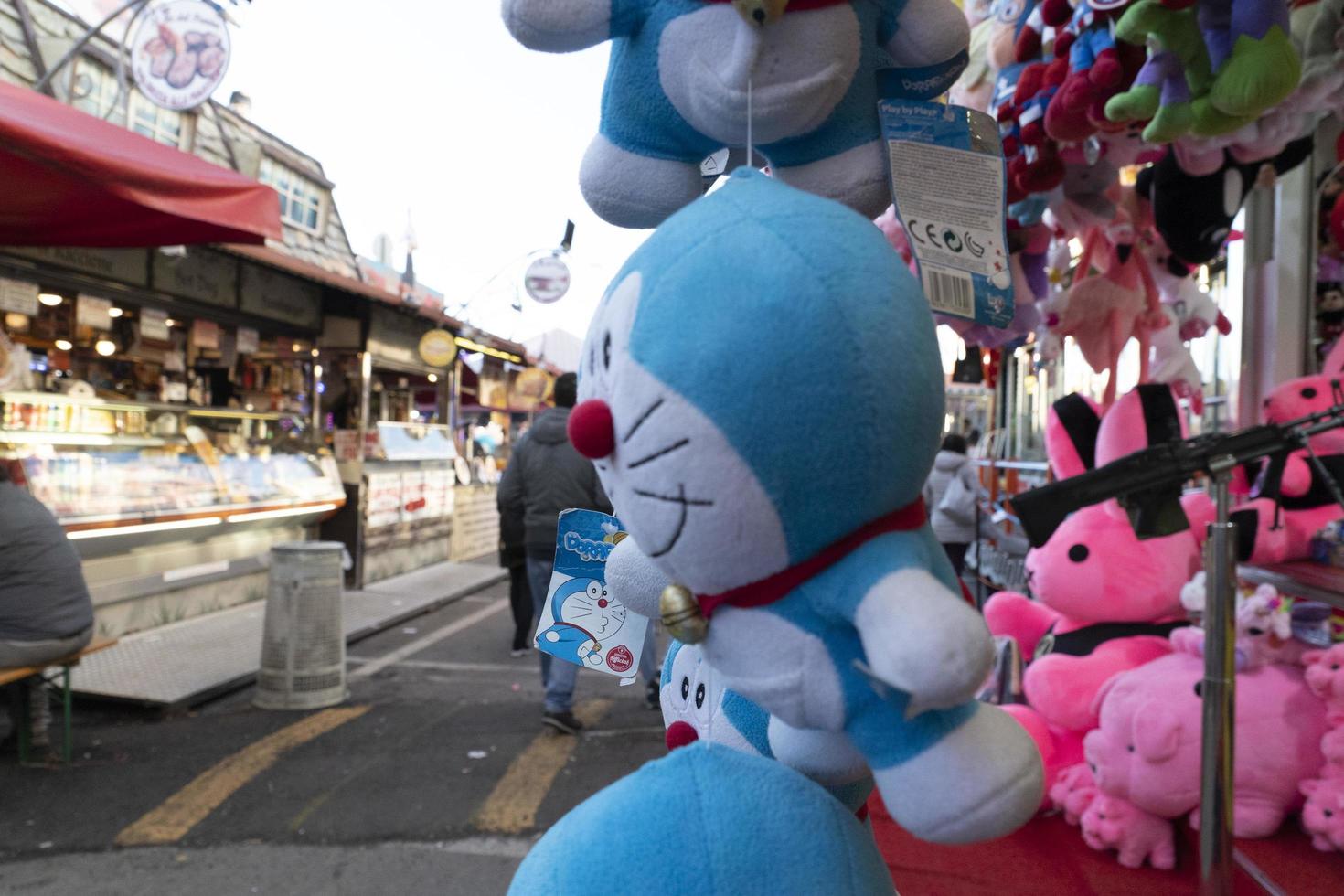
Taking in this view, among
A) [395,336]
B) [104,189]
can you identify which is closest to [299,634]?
[104,189]

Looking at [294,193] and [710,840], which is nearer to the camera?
[710,840]

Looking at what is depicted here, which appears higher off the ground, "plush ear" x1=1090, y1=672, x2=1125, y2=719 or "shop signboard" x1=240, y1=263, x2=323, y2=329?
"shop signboard" x1=240, y1=263, x2=323, y2=329

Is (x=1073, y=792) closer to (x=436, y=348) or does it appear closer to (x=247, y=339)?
(x=247, y=339)

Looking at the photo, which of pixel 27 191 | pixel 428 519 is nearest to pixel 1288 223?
pixel 27 191

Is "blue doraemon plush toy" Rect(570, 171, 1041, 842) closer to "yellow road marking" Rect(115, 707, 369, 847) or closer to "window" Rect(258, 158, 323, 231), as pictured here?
"yellow road marking" Rect(115, 707, 369, 847)

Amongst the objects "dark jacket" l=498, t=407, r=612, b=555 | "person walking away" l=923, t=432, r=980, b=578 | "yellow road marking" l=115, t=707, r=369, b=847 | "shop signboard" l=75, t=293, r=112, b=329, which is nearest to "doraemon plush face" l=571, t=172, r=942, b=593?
"yellow road marking" l=115, t=707, r=369, b=847

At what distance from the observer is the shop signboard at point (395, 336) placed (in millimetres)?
9453

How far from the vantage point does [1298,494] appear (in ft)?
8.89

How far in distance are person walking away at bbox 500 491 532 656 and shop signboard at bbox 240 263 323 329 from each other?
394cm

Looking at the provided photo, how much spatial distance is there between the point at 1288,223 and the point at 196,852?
17.1 feet

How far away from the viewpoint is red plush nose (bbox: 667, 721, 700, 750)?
3.64 ft

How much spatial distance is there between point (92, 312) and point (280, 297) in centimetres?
225

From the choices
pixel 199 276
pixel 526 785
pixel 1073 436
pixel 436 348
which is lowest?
pixel 526 785

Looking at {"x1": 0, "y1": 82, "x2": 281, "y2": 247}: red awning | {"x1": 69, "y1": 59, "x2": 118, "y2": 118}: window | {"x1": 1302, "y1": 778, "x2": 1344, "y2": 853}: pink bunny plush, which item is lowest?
{"x1": 1302, "y1": 778, "x2": 1344, "y2": 853}: pink bunny plush
